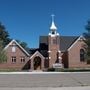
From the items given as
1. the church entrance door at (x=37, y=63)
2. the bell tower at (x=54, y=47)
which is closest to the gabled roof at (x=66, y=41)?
the bell tower at (x=54, y=47)

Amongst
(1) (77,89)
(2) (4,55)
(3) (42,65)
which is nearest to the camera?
(1) (77,89)

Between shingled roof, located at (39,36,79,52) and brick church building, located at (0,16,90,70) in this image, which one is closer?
brick church building, located at (0,16,90,70)

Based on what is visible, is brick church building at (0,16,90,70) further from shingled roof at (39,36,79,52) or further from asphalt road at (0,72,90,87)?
asphalt road at (0,72,90,87)

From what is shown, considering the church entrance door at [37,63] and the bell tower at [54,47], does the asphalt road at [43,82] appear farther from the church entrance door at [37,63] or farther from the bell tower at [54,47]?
the church entrance door at [37,63]

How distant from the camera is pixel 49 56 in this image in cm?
7650

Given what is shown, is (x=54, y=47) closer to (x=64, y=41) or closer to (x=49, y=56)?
(x=49, y=56)

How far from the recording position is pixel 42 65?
247ft

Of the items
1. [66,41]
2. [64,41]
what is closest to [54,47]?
[64,41]

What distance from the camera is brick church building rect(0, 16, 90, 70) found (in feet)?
249

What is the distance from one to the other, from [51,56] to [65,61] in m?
3.76

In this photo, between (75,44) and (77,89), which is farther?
(75,44)

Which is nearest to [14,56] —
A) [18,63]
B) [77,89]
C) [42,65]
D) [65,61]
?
[18,63]

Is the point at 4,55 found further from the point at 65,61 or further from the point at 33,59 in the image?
the point at 65,61

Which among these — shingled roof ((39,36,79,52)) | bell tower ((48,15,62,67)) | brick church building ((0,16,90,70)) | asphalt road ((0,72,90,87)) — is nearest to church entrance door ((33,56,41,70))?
brick church building ((0,16,90,70))
